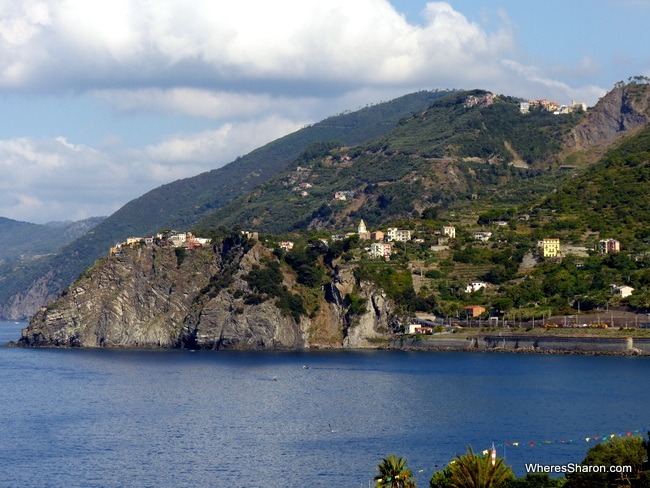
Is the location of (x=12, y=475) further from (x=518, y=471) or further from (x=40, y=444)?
(x=518, y=471)

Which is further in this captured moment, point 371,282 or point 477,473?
point 371,282

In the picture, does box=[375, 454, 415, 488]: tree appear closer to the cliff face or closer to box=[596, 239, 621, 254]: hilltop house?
the cliff face

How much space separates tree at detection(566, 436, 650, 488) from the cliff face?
96959 millimetres

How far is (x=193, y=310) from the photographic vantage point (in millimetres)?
148750

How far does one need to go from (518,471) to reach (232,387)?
146 ft

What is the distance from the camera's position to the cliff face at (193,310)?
141 metres

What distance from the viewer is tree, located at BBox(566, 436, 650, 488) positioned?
39625mm

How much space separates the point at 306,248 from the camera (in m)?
158

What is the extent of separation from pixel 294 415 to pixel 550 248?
241 feet

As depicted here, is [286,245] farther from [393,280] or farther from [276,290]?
[393,280]

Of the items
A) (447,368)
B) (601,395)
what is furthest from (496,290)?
(601,395)

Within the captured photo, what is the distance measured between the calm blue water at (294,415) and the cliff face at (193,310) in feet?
56.0

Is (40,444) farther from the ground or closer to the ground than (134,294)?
A: closer to the ground

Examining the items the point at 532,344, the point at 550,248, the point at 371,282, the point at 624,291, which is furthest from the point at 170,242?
the point at 624,291
